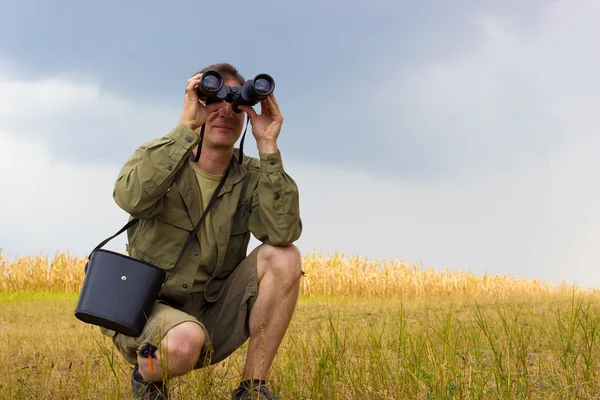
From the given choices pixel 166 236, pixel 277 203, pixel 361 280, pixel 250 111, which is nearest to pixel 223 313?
pixel 166 236

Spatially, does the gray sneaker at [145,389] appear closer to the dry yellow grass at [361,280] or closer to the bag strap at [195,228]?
the bag strap at [195,228]

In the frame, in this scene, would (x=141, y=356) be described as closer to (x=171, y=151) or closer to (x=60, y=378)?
(x=171, y=151)

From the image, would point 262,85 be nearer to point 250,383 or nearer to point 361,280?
point 250,383

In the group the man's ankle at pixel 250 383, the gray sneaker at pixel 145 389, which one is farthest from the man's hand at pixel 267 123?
the gray sneaker at pixel 145 389

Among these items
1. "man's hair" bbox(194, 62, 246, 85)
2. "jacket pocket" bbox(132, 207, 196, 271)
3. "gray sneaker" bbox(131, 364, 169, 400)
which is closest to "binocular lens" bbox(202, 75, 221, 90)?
"man's hair" bbox(194, 62, 246, 85)

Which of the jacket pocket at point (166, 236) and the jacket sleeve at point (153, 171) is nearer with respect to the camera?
the jacket sleeve at point (153, 171)

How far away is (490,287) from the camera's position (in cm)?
1492

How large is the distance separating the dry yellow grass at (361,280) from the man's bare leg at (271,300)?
10.1m

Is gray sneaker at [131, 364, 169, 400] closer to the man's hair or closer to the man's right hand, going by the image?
the man's right hand

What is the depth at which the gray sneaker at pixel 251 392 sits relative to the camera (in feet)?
11.0

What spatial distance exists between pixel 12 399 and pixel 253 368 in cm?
154

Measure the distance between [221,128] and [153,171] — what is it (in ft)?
1.72

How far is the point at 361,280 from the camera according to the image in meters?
14.0

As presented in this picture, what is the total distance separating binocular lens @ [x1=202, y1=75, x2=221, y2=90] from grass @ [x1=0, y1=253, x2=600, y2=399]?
1.43 metres
